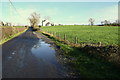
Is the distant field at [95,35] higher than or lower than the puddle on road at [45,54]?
higher

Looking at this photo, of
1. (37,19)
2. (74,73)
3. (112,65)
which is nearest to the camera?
(74,73)

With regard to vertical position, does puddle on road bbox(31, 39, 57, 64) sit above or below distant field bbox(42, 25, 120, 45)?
below

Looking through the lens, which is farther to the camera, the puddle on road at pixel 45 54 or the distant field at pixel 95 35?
the distant field at pixel 95 35

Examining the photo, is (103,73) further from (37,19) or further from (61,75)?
(37,19)

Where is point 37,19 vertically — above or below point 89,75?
above

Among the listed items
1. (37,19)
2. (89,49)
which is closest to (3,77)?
(89,49)

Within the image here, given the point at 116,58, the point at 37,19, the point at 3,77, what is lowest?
the point at 3,77

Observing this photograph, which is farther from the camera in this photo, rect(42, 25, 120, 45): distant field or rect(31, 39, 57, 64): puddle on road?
rect(42, 25, 120, 45): distant field

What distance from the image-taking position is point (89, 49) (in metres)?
12.1

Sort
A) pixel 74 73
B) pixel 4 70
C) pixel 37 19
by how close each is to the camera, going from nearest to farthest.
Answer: pixel 74 73 < pixel 4 70 < pixel 37 19

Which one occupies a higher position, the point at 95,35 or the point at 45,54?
the point at 95,35

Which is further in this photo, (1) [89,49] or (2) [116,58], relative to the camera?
(1) [89,49]

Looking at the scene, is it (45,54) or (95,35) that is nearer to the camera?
(45,54)

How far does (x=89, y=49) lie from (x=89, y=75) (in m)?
5.72
